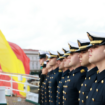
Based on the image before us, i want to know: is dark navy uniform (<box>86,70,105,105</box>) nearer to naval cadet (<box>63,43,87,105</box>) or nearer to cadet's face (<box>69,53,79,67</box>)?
naval cadet (<box>63,43,87,105</box>)

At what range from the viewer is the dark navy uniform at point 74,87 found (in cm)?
338

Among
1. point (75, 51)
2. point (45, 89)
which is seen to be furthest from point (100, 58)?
point (45, 89)

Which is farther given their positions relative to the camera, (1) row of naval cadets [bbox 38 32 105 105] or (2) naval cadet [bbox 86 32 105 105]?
(1) row of naval cadets [bbox 38 32 105 105]

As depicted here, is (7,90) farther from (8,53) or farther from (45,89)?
(45,89)

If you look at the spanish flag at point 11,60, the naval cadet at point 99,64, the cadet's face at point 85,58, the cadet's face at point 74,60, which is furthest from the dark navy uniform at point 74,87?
the spanish flag at point 11,60

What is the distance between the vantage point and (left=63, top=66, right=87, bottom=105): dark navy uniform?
3377mm

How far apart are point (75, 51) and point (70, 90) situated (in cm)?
74

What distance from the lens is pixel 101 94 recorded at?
7.48 feet

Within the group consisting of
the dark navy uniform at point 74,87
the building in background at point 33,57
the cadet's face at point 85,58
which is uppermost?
the building in background at point 33,57

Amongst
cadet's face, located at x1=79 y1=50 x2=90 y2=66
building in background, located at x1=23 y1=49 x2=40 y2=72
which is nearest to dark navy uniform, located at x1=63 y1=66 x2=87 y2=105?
cadet's face, located at x1=79 y1=50 x2=90 y2=66

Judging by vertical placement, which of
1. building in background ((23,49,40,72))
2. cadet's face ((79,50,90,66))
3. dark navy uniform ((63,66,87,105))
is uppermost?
building in background ((23,49,40,72))

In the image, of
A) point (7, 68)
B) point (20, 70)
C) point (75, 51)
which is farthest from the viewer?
point (20, 70)

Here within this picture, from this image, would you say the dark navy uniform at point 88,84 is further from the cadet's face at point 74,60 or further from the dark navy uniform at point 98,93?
the cadet's face at point 74,60

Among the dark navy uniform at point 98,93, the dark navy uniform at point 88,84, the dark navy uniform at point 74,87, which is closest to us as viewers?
the dark navy uniform at point 98,93
